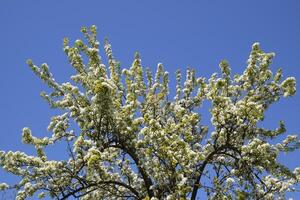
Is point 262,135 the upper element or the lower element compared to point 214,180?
upper

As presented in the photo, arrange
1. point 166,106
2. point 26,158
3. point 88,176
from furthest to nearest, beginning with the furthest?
point 166,106 → point 88,176 → point 26,158

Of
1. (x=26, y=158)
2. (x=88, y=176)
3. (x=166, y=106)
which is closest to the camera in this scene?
(x=26, y=158)

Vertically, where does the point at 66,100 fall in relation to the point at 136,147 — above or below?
above

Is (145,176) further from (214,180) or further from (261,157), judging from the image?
(261,157)

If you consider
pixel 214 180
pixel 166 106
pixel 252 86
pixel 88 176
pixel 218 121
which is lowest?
pixel 214 180

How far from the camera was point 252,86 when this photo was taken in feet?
53.1

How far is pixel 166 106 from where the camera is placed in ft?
65.1

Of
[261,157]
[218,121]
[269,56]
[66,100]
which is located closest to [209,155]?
[218,121]

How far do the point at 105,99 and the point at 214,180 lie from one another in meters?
4.18

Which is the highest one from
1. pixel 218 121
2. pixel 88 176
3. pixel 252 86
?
pixel 252 86

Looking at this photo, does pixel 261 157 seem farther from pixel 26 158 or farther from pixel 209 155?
pixel 26 158

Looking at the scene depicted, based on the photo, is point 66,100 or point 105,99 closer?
point 105,99

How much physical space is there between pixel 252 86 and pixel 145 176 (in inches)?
192

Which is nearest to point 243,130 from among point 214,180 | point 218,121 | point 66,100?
point 218,121
